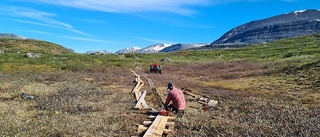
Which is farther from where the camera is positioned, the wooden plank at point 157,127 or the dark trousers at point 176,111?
the dark trousers at point 176,111

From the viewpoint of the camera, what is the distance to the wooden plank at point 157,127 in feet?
37.6

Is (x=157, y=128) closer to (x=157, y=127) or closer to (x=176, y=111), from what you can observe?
(x=157, y=127)

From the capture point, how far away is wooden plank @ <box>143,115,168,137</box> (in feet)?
37.6

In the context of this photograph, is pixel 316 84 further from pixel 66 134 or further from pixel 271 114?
pixel 66 134

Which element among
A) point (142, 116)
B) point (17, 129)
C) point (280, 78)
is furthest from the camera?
point (280, 78)

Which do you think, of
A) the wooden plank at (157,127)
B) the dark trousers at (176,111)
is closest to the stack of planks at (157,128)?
the wooden plank at (157,127)

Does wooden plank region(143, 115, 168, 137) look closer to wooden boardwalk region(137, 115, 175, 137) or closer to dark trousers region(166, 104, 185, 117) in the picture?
wooden boardwalk region(137, 115, 175, 137)

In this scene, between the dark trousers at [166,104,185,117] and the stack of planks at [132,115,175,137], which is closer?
the stack of planks at [132,115,175,137]

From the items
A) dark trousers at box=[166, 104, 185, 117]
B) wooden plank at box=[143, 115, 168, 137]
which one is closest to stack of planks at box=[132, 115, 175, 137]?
wooden plank at box=[143, 115, 168, 137]

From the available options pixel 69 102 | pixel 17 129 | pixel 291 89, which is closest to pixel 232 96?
pixel 291 89

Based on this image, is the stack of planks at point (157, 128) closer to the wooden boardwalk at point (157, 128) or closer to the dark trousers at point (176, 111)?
the wooden boardwalk at point (157, 128)

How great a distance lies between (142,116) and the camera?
51.1ft

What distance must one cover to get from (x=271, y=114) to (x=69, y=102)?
11.3 metres

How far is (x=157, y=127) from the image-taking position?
40.7 ft
